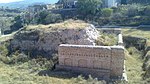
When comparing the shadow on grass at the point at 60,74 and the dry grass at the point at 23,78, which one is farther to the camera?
the shadow on grass at the point at 60,74

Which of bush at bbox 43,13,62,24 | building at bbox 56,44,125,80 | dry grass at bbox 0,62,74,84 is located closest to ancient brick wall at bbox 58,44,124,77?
building at bbox 56,44,125,80

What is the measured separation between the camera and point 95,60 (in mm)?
20422

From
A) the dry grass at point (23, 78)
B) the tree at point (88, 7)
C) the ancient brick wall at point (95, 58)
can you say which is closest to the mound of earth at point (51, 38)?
the ancient brick wall at point (95, 58)

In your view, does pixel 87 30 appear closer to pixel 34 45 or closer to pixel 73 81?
pixel 34 45

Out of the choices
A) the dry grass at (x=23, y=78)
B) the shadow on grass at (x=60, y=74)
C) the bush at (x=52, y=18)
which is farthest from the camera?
the bush at (x=52, y=18)

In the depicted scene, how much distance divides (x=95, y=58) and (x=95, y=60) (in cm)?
15

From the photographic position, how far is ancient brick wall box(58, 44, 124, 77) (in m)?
19.8

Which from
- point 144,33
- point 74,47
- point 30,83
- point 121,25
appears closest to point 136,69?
point 74,47

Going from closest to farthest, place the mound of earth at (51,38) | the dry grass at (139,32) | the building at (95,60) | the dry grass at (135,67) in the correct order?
the dry grass at (135,67)
the building at (95,60)
the mound of earth at (51,38)
the dry grass at (139,32)

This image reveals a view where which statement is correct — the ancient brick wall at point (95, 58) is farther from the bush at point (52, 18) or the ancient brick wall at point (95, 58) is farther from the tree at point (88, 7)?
the tree at point (88, 7)

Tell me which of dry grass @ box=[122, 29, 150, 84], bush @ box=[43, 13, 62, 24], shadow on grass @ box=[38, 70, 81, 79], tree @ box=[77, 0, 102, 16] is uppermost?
tree @ box=[77, 0, 102, 16]

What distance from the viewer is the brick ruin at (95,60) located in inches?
781

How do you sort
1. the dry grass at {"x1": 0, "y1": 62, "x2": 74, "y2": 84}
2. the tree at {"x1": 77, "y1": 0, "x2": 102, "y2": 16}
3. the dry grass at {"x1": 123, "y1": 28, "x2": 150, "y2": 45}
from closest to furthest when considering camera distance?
the dry grass at {"x1": 0, "y1": 62, "x2": 74, "y2": 84}
the dry grass at {"x1": 123, "y1": 28, "x2": 150, "y2": 45}
the tree at {"x1": 77, "y1": 0, "x2": 102, "y2": 16}

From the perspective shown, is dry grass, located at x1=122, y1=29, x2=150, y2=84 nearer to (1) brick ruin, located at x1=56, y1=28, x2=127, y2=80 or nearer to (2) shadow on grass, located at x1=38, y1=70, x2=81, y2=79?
(1) brick ruin, located at x1=56, y1=28, x2=127, y2=80
